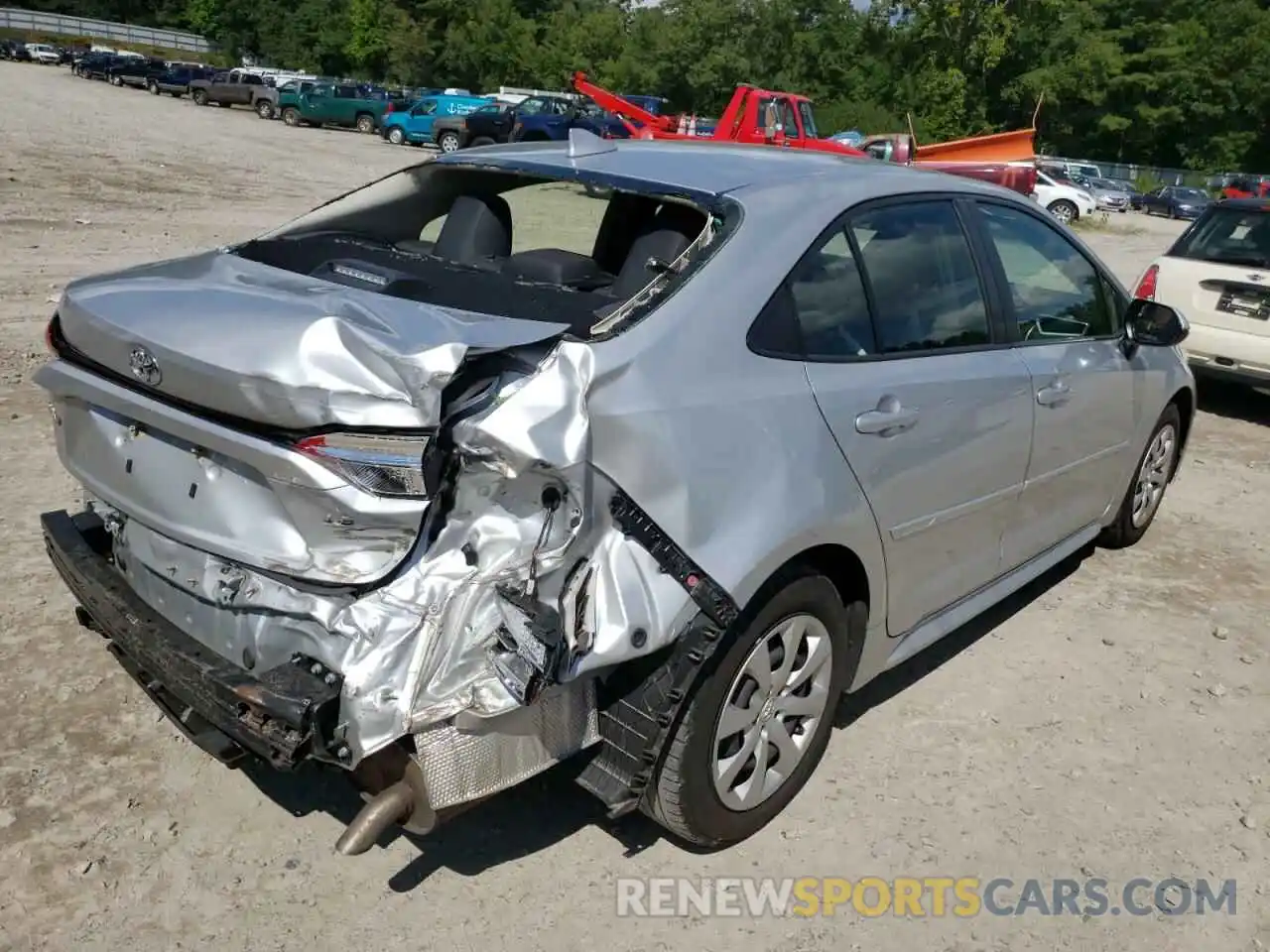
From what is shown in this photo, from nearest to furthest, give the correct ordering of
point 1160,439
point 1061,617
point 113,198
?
point 1061,617 < point 1160,439 < point 113,198

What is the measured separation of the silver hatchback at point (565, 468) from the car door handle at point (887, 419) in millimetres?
11

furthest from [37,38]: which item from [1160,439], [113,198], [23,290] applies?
[1160,439]

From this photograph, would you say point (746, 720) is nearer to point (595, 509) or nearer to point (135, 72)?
point (595, 509)

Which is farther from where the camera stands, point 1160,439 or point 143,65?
point 143,65

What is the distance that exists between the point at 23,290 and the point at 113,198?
692 cm

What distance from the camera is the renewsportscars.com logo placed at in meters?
2.92

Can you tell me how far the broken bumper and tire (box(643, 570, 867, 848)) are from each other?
34.9 inches

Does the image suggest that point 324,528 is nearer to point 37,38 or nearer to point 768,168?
point 768,168

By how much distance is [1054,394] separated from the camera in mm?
3953

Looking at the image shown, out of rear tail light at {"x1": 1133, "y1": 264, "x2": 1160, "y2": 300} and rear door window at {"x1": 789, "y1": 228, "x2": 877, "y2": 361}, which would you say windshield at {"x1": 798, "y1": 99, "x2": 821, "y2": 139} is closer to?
rear tail light at {"x1": 1133, "y1": 264, "x2": 1160, "y2": 300}

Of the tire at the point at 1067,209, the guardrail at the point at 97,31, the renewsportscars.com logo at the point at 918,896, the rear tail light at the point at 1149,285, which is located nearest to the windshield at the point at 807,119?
the tire at the point at 1067,209

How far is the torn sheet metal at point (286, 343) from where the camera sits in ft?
7.55

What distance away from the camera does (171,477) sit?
105 inches

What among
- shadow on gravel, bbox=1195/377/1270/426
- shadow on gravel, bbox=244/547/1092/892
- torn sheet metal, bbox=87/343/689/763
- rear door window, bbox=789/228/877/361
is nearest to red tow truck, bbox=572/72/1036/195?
shadow on gravel, bbox=1195/377/1270/426
